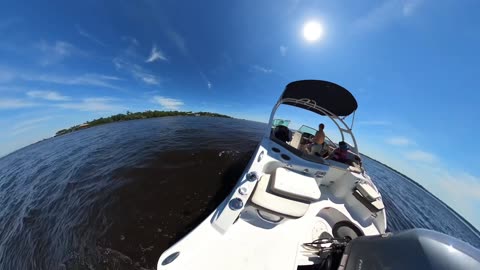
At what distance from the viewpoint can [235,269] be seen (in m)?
2.24

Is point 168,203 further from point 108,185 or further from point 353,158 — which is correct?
point 353,158

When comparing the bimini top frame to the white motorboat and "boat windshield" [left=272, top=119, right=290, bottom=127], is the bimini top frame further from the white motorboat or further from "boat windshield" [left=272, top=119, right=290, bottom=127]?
the white motorboat

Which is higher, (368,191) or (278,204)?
(278,204)

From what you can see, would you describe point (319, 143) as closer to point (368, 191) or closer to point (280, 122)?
point (280, 122)

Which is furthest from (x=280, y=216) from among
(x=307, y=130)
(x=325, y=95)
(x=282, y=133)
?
(x=307, y=130)

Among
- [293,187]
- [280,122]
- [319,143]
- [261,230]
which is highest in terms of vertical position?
[280,122]

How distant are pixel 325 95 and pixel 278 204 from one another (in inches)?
214

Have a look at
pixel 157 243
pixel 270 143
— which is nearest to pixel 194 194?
pixel 157 243

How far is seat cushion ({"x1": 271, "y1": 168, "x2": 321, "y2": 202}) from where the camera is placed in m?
3.16

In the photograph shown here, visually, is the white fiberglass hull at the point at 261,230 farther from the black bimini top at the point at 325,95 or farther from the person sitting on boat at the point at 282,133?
the black bimini top at the point at 325,95

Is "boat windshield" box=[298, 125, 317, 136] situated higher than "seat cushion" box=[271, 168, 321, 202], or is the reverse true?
"boat windshield" box=[298, 125, 317, 136]

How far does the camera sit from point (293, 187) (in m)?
3.28

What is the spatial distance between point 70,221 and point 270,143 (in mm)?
6276

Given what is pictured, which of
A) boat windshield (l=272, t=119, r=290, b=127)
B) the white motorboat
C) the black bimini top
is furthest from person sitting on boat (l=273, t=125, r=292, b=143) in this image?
the black bimini top
